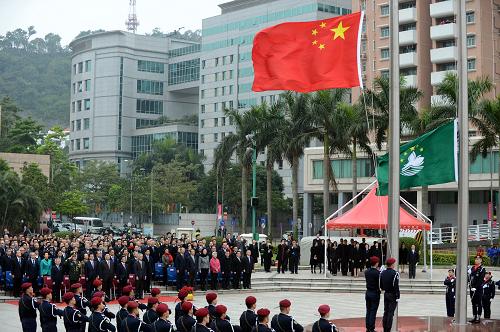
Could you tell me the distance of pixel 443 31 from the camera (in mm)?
80938

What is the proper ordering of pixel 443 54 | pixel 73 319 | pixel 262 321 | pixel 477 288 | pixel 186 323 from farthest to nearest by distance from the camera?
1. pixel 443 54
2. pixel 477 288
3. pixel 73 319
4. pixel 186 323
5. pixel 262 321

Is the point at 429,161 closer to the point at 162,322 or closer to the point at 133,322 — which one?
the point at 162,322

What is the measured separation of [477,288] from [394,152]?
240 inches

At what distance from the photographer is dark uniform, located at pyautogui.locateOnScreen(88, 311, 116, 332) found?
48.3 ft

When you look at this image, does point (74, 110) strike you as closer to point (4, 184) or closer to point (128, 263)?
point (4, 184)

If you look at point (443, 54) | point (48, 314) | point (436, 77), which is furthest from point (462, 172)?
point (443, 54)

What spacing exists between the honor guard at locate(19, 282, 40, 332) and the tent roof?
19628 mm

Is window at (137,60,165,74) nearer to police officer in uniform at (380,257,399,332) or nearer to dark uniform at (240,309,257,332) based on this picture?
police officer in uniform at (380,257,399,332)

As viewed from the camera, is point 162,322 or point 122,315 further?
point 122,315

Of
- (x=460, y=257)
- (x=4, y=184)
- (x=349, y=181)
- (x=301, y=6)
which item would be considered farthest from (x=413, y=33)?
(x=460, y=257)

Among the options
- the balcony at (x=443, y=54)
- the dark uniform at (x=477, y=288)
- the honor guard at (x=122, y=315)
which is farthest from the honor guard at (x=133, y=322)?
the balcony at (x=443, y=54)

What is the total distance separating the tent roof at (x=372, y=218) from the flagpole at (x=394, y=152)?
1493 cm

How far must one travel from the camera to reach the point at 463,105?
2033 centimetres

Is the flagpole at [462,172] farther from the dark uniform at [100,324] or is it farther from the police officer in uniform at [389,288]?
the dark uniform at [100,324]
